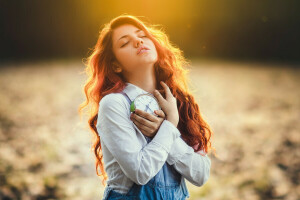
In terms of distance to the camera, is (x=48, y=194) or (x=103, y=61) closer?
(x=103, y=61)

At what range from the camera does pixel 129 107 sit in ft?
5.68

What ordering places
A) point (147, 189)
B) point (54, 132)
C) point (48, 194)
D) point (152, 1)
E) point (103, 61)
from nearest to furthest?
point (147, 189) → point (103, 61) → point (48, 194) → point (54, 132) → point (152, 1)

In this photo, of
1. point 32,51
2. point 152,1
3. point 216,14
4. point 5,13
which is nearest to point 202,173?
point 152,1

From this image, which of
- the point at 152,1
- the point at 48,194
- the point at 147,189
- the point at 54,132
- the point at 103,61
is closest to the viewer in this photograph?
the point at 147,189

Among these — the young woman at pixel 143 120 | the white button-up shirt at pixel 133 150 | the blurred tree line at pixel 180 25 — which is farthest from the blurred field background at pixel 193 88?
the white button-up shirt at pixel 133 150

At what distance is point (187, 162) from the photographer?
5.61 ft

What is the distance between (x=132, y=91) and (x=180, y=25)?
1462cm

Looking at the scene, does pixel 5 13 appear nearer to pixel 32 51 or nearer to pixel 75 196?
pixel 32 51

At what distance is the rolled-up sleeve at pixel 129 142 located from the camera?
1.57m

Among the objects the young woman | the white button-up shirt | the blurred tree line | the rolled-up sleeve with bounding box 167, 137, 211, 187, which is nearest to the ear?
the young woman

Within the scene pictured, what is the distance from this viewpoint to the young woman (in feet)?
5.28

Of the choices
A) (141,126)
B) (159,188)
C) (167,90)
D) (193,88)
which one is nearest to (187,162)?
(159,188)

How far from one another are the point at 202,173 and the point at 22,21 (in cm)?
1730

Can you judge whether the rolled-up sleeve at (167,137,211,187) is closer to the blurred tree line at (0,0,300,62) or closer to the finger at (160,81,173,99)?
the finger at (160,81,173,99)
